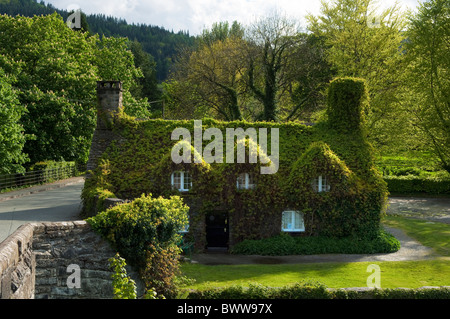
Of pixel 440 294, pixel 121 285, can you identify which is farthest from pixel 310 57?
pixel 121 285

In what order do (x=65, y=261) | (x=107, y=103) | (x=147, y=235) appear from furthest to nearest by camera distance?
(x=107, y=103) < (x=147, y=235) < (x=65, y=261)

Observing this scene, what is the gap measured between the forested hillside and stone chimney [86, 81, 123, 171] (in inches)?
4923

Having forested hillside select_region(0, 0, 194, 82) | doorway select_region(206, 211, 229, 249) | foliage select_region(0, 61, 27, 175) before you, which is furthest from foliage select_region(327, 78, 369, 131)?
forested hillside select_region(0, 0, 194, 82)

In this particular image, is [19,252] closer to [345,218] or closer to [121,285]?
[121,285]

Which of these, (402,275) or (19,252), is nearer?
(19,252)

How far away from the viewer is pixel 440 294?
47.1 feet

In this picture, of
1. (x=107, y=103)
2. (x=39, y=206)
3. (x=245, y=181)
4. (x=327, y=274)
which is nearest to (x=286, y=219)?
(x=245, y=181)

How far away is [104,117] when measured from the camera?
25203 mm

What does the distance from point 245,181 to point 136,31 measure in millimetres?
175143

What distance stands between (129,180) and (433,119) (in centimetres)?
2407

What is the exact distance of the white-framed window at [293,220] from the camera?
22797 mm

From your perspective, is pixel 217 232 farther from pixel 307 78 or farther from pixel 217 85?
pixel 307 78

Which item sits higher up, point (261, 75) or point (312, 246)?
point (261, 75)

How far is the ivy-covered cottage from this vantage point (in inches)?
871
